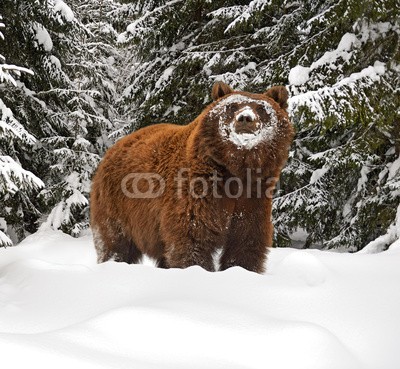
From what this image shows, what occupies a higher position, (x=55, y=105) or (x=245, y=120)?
(x=245, y=120)

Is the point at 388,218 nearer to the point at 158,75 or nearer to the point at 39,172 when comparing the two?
the point at 158,75

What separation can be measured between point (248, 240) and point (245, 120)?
1029 mm

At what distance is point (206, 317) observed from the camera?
2.68 meters

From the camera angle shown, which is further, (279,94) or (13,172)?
(13,172)

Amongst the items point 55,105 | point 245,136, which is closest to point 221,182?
point 245,136

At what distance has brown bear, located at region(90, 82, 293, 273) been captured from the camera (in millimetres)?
4281

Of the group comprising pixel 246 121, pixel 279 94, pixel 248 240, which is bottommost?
pixel 248 240

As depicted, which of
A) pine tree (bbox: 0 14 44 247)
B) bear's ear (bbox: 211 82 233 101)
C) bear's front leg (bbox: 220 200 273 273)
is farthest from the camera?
pine tree (bbox: 0 14 44 247)

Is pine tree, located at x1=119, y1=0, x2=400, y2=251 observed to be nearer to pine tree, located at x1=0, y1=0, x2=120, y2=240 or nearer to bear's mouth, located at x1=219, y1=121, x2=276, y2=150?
pine tree, located at x1=0, y1=0, x2=120, y2=240

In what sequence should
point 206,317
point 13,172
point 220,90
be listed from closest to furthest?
point 206,317 → point 220,90 → point 13,172
